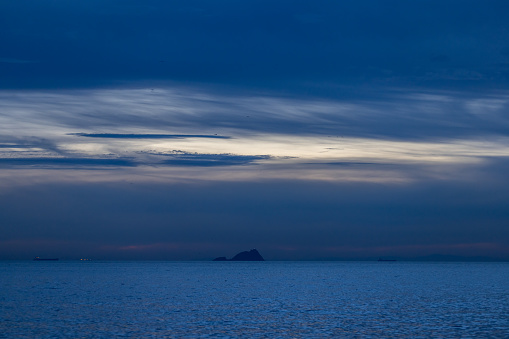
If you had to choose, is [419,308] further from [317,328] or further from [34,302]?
[34,302]

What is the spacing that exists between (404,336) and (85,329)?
28740mm

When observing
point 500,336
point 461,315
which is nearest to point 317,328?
point 500,336

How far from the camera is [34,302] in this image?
80312mm

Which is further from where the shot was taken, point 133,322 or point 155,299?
point 155,299

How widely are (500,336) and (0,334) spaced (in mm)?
42924

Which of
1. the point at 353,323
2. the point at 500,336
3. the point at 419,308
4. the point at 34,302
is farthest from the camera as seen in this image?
the point at 34,302

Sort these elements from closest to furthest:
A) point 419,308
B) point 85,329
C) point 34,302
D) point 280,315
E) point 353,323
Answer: point 85,329, point 353,323, point 280,315, point 419,308, point 34,302

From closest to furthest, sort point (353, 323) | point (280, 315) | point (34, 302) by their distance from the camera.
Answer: point (353, 323)
point (280, 315)
point (34, 302)

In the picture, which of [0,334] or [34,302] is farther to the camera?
[34,302]

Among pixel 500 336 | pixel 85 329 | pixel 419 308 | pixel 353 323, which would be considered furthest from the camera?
pixel 419 308

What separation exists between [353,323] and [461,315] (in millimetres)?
15181

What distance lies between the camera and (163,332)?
163 feet

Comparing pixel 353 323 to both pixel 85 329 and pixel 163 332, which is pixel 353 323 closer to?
pixel 163 332

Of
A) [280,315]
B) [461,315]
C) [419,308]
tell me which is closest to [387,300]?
[419,308]
